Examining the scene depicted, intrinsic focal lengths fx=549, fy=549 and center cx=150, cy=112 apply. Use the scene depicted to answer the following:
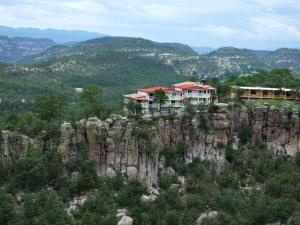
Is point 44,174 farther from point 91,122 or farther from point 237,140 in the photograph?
point 237,140

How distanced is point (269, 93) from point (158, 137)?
1971cm

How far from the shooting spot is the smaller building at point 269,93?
2621 inches

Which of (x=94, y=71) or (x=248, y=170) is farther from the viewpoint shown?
(x=94, y=71)

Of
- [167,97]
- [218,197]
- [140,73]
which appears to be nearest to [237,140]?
[167,97]

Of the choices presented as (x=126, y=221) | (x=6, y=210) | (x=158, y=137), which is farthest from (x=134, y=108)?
(x=6, y=210)

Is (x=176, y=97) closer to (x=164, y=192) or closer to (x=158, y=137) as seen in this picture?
(x=158, y=137)

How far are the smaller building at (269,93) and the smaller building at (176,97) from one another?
4526 mm

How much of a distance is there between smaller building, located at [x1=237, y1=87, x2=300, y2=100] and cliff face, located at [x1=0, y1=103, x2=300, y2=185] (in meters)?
7.42

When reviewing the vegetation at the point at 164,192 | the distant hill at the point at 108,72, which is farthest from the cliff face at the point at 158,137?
the distant hill at the point at 108,72

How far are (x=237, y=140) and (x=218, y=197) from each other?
15902 mm

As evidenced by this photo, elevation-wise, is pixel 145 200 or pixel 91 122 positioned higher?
pixel 91 122

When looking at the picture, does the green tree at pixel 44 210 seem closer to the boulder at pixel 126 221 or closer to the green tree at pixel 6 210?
the green tree at pixel 6 210

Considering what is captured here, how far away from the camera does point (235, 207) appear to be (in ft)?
143

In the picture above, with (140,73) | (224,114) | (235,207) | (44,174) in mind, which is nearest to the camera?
(235,207)
